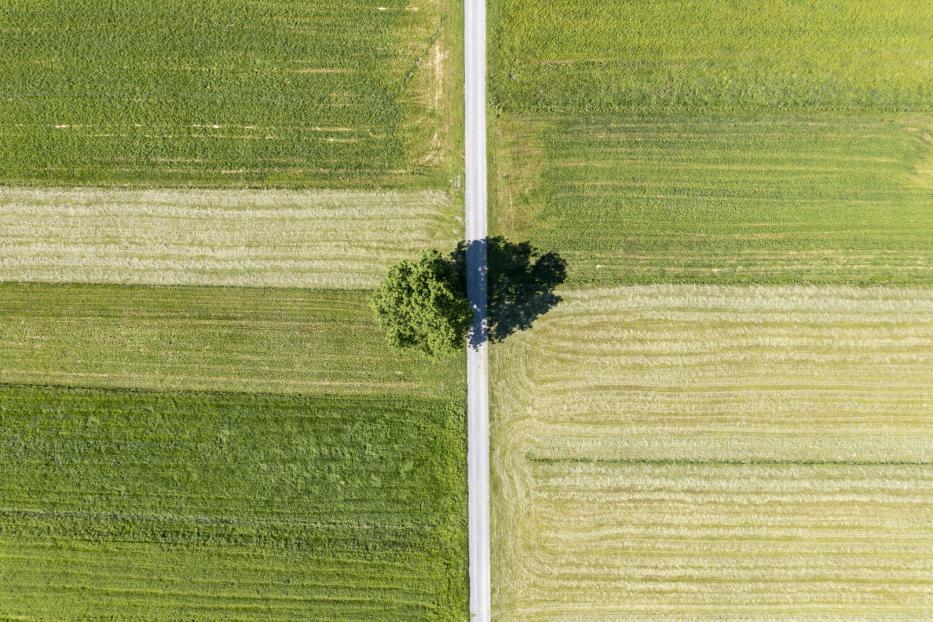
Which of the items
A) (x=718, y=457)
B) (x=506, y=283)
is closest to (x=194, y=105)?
(x=506, y=283)

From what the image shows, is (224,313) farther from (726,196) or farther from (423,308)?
(726,196)

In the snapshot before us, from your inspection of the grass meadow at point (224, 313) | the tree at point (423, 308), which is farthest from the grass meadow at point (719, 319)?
the grass meadow at point (224, 313)

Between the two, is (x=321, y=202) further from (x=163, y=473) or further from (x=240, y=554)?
(x=240, y=554)

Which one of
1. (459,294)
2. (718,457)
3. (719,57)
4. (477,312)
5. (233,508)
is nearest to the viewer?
(459,294)

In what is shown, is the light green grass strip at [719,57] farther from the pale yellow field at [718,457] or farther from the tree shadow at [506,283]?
the pale yellow field at [718,457]

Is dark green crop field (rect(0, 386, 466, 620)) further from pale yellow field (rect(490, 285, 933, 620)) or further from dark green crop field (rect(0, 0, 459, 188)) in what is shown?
dark green crop field (rect(0, 0, 459, 188))

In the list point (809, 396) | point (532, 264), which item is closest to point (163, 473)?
point (532, 264)

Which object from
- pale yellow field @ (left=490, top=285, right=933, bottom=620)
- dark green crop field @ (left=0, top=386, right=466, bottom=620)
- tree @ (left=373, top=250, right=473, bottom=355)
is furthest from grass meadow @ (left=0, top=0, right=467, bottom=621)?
pale yellow field @ (left=490, top=285, right=933, bottom=620)
